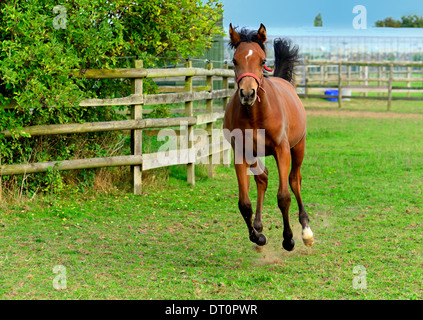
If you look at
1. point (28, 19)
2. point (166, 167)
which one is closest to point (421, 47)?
point (166, 167)

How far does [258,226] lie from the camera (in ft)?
19.4

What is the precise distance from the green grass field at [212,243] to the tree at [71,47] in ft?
3.59

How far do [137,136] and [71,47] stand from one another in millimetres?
1728

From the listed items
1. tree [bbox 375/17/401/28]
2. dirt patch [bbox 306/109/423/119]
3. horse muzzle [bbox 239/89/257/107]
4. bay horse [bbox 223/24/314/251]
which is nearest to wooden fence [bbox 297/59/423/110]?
dirt patch [bbox 306/109/423/119]

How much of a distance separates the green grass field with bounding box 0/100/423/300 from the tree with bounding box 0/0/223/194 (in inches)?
43.1

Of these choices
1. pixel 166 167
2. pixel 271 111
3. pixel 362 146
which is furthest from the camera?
pixel 362 146

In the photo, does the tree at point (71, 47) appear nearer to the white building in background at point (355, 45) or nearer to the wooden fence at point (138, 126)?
the wooden fence at point (138, 126)

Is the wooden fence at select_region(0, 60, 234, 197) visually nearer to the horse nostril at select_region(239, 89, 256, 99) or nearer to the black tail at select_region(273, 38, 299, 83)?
the black tail at select_region(273, 38, 299, 83)

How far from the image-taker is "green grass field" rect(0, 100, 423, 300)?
15.6 feet

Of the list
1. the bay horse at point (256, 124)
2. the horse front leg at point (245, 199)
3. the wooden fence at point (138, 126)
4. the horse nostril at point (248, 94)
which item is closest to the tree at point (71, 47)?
the wooden fence at point (138, 126)

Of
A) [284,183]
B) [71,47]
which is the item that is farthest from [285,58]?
[71,47]
